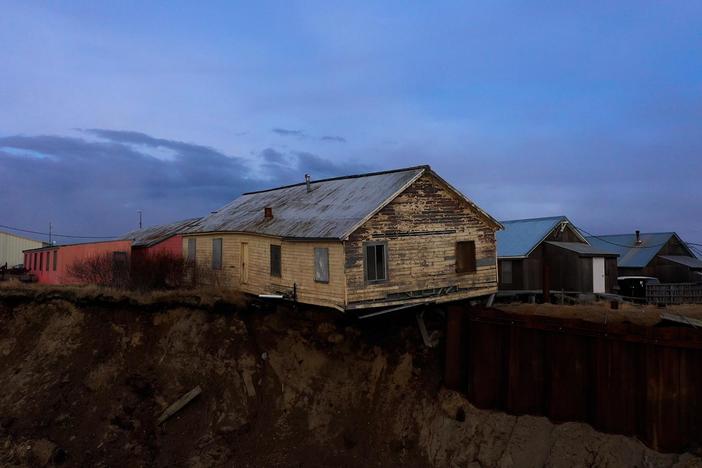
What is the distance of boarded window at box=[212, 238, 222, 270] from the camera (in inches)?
1060

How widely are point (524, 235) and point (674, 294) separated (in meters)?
8.62

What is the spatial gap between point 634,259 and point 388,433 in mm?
25495

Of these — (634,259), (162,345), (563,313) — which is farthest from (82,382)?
(634,259)

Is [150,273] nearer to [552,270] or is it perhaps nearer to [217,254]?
[217,254]

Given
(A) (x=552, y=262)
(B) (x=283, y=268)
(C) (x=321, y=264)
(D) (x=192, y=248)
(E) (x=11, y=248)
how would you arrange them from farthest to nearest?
(E) (x=11, y=248), (D) (x=192, y=248), (A) (x=552, y=262), (B) (x=283, y=268), (C) (x=321, y=264)

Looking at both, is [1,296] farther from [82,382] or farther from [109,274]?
[82,382]

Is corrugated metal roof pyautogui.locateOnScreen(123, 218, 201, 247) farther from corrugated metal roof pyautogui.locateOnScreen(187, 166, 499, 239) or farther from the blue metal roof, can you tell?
the blue metal roof

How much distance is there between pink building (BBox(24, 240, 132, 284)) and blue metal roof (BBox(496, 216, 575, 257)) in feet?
74.5

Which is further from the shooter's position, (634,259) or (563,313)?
(634,259)

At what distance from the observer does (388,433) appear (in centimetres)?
1830

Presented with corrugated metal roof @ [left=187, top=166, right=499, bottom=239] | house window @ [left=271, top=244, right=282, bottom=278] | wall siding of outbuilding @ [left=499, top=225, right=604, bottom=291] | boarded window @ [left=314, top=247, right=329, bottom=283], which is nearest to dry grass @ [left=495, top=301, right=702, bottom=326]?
wall siding of outbuilding @ [left=499, top=225, right=604, bottom=291]

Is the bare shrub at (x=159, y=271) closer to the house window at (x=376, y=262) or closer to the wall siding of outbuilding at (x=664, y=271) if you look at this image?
the house window at (x=376, y=262)

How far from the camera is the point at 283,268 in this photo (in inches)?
842

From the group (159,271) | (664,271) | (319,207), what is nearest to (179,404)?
(319,207)
